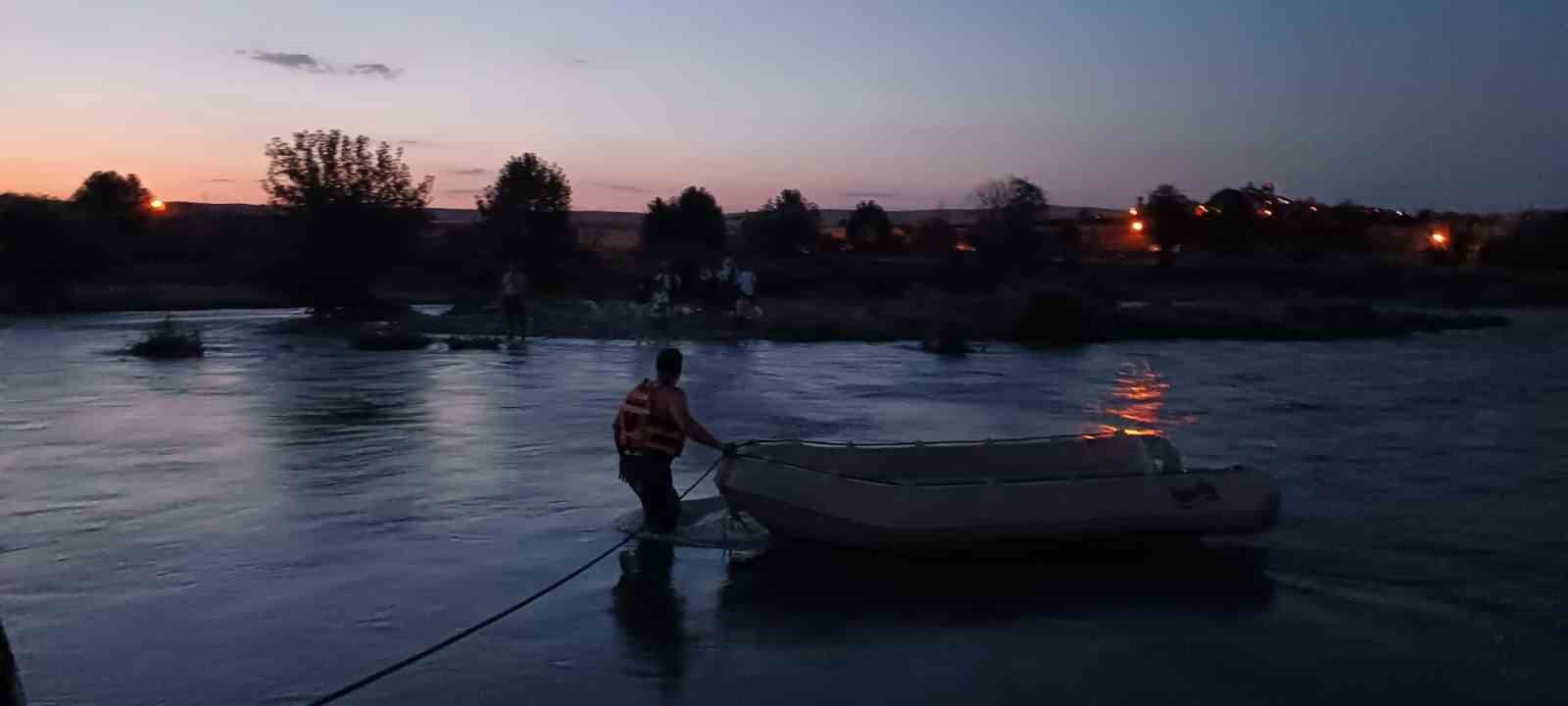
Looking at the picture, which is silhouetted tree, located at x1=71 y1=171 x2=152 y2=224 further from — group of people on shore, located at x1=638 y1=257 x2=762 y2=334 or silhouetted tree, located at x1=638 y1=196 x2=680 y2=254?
group of people on shore, located at x1=638 y1=257 x2=762 y2=334

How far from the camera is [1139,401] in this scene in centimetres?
2161

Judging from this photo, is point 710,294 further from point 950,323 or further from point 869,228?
point 869,228

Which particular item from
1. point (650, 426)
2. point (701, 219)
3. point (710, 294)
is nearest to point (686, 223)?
point (701, 219)

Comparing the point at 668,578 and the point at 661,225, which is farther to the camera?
the point at 661,225

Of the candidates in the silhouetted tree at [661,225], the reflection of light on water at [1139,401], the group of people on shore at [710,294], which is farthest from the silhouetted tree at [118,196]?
the reflection of light on water at [1139,401]

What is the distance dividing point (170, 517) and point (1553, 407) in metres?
19.5

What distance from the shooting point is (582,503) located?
465 inches

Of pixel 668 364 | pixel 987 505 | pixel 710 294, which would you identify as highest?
pixel 668 364

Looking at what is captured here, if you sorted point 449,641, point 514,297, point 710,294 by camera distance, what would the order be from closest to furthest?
point 449,641 → point 514,297 → point 710,294

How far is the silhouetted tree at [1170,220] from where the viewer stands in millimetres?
85875

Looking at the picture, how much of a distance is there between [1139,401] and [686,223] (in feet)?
214

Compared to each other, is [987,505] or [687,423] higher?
[687,423]

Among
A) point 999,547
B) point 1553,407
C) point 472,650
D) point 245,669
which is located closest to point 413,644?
point 472,650

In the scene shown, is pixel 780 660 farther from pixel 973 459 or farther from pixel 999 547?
pixel 973 459
